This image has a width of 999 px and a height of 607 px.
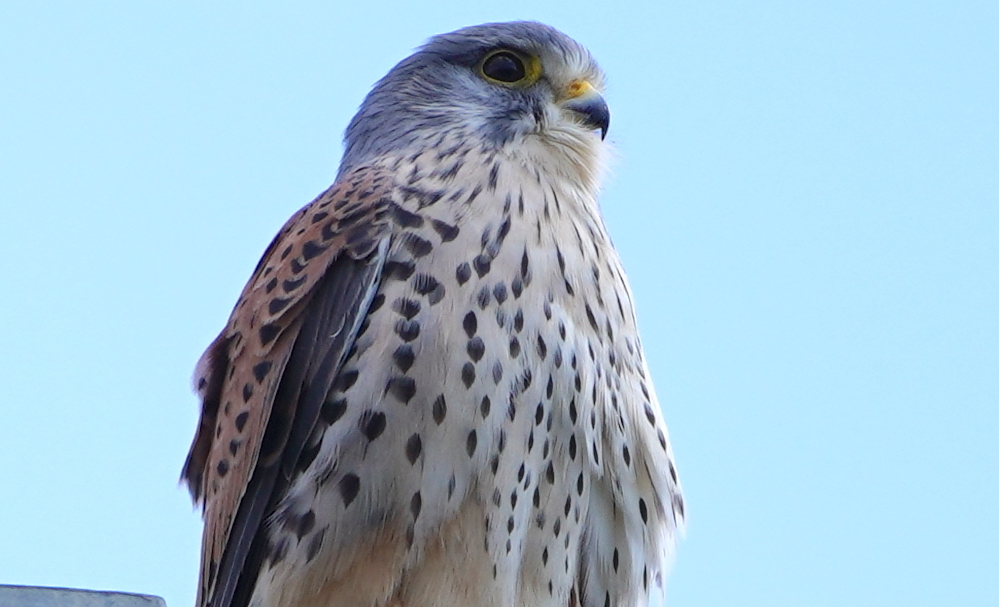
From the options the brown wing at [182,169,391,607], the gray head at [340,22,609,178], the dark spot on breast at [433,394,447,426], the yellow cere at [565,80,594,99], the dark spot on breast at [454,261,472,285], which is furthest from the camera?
the yellow cere at [565,80,594,99]

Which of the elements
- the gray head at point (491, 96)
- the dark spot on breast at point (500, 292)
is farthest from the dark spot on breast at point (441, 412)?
the gray head at point (491, 96)

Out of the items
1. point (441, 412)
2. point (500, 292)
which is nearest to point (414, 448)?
point (441, 412)

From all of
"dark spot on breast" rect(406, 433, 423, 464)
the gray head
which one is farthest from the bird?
the gray head

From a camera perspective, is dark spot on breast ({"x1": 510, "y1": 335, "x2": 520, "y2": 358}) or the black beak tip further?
the black beak tip

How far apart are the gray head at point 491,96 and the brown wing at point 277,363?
395 mm

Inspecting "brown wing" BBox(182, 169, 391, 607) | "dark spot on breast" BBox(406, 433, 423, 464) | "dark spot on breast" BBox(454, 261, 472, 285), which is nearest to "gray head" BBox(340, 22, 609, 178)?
"brown wing" BBox(182, 169, 391, 607)

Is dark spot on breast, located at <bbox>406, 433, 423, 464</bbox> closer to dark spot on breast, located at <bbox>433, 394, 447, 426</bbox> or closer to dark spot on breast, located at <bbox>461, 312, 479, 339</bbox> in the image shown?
dark spot on breast, located at <bbox>433, 394, 447, 426</bbox>

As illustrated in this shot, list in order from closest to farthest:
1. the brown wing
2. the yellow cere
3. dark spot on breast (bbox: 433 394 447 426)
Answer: dark spot on breast (bbox: 433 394 447 426) < the brown wing < the yellow cere

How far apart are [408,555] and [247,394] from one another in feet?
2.23

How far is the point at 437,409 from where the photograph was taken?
362 cm

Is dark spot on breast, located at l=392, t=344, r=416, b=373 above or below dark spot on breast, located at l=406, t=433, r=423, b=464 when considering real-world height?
above

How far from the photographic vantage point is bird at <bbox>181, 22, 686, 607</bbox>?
3.65m

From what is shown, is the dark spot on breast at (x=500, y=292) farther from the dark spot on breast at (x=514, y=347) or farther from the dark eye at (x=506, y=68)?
the dark eye at (x=506, y=68)

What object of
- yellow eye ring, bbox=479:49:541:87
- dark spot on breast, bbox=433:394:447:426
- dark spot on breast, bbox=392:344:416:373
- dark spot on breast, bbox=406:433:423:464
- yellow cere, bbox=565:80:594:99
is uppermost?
yellow eye ring, bbox=479:49:541:87
